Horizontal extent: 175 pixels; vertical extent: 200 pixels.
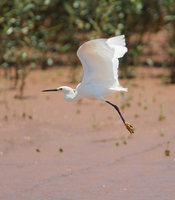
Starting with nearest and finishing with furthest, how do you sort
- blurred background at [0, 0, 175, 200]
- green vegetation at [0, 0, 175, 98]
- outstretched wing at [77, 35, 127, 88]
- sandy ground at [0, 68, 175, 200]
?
outstretched wing at [77, 35, 127, 88], sandy ground at [0, 68, 175, 200], blurred background at [0, 0, 175, 200], green vegetation at [0, 0, 175, 98]

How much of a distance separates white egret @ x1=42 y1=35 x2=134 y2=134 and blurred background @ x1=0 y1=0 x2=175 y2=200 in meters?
0.99

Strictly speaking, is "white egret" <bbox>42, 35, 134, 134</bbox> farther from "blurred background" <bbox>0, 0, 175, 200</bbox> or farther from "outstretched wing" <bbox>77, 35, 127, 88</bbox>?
"blurred background" <bbox>0, 0, 175, 200</bbox>

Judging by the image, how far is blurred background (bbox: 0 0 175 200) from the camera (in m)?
6.40

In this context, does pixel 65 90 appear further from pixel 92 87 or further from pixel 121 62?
pixel 121 62

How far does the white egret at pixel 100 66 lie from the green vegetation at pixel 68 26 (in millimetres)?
2957

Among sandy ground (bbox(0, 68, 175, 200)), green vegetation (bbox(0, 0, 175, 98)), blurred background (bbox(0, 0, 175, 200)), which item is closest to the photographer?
sandy ground (bbox(0, 68, 175, 200))

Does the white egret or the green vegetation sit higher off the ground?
the white egret

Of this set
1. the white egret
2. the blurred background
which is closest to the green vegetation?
the blurred background

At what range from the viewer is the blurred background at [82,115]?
6396 mm

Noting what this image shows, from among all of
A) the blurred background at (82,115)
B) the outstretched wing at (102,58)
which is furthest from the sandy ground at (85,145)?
the outstretched wing at (102,58)

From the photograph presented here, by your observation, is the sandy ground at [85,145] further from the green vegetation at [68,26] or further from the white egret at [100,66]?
the white egret at [100,66]

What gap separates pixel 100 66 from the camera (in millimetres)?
6184

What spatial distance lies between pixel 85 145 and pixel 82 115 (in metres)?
1.18

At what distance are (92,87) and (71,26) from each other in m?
4.32
